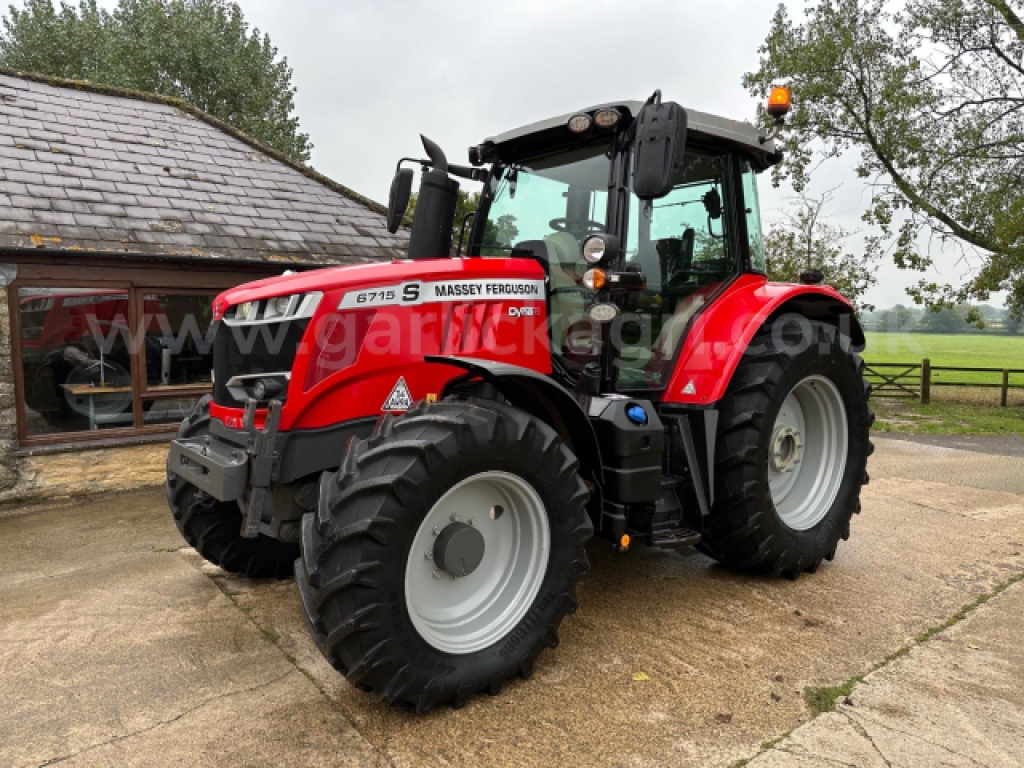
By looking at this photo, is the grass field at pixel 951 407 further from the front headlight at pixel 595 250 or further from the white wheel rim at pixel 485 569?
the white wheel rim at pixel 485 569

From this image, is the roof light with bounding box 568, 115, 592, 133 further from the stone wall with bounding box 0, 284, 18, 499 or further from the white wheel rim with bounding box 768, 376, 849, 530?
the stone wall with bounding box 0, 284, 18, 499

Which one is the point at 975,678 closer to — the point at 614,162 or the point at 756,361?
the point at 756,361

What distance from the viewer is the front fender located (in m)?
3.50

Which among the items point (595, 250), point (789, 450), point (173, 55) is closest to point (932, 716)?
point (789, 450)

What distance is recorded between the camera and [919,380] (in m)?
16.2

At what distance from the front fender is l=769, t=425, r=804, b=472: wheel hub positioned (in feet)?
2.00

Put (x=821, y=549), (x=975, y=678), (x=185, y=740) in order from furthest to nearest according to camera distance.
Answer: (x=821, y=549) → (x=975, y=678) → (x=185, y=740)

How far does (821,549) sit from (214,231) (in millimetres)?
5939

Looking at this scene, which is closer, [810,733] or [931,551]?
[810,733]

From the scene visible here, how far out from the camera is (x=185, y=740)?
2.46 meters

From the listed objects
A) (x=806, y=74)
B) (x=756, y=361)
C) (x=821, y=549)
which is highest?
(x=806, y=74)

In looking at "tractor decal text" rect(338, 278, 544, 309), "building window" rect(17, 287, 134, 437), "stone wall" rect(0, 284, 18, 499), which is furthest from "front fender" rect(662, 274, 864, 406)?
"stone wall" rect(0, 284, 18, 499)

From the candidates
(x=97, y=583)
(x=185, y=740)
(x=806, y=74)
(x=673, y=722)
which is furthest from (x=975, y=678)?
(x=806, y=74)

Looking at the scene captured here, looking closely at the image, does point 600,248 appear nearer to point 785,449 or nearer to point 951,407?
point 785,449
